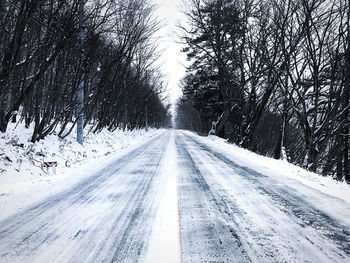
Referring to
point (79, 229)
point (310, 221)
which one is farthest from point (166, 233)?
point (310, 221)

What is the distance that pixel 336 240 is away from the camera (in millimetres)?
2498

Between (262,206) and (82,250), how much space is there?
2.96 meters

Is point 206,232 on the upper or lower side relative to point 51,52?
lower

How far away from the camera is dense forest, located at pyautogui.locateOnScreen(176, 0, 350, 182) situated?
30.8 ft

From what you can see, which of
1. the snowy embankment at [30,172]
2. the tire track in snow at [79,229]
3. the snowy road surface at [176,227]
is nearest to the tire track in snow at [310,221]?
the snowy road surface at [176,227]

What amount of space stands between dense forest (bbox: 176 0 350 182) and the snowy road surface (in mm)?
7477

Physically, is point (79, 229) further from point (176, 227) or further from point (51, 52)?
point (51, 52)

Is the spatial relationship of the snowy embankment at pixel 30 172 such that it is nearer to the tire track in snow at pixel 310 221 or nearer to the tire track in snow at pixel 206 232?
the tire track in snow at pixel 206 232

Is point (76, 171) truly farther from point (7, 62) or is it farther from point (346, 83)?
point (346, 83)

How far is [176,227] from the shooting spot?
2.76 m

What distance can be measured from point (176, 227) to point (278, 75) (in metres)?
11.0

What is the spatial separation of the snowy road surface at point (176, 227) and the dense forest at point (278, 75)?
7.48m

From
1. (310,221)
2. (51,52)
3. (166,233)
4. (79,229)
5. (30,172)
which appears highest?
(51,52)

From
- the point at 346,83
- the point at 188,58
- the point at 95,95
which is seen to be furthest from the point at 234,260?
the point at 188,58
